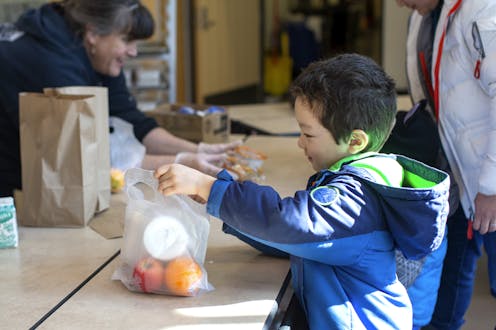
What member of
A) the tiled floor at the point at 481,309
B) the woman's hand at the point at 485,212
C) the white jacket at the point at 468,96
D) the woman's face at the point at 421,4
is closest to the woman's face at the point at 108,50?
the woman's face at the point at 421,4

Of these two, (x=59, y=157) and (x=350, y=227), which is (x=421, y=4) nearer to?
(x=350, y=227)

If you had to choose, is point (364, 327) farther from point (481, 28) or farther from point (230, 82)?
point (230, 82)

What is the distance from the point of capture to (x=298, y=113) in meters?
1.36

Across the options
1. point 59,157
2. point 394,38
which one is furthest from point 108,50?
point 394,38

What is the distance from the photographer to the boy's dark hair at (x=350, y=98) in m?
1.31

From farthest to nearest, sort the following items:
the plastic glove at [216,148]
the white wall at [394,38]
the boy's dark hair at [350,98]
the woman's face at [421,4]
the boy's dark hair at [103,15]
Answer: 1. the white wall at [394,38]
2. the plastic glove at [216,148]
3. the boy's dark hair at [103,15]
4. the woman's face at [421,4]
5. the boy's dark hair at [350,98]

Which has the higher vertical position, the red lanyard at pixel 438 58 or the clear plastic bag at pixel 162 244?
the red lanyard at pixel 438 58

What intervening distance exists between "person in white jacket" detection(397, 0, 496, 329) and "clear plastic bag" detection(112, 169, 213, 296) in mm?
791

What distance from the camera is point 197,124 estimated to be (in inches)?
103

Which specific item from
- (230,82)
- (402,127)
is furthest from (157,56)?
(402,127)

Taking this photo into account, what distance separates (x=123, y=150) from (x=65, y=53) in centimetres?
36

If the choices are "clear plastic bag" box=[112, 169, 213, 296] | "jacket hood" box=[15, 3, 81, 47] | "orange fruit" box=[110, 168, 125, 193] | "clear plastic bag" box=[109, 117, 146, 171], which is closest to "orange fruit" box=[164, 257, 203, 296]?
"clear plastic bag" box=[112, 169, 213, 296]

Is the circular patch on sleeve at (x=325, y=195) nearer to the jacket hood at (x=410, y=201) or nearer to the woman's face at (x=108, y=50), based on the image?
the jacket hood at (x=410, y=201)

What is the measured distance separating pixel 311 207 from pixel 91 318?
0.45 m
